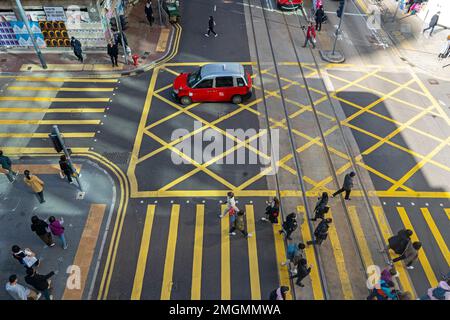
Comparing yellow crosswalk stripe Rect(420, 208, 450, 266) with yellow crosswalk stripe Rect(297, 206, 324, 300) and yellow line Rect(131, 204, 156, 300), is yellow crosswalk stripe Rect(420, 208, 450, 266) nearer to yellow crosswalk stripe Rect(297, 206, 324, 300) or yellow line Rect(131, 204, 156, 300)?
yellow crosswalk stripe Rect(297, 206, 324, 300)

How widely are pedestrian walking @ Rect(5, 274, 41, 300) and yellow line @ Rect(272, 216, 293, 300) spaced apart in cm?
828

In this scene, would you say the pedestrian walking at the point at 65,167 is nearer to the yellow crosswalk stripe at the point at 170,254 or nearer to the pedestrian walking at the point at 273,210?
the yellow crosswalk stripe at the point at 170,254

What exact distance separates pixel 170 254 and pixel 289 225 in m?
4.53

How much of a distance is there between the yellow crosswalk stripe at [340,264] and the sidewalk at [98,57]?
15.6m

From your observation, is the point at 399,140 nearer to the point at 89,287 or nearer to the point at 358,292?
the point at 358,292

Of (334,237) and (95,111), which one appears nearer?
(334,237)

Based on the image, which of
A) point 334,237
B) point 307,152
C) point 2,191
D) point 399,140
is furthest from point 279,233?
point 2,191

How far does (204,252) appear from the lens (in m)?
13.1

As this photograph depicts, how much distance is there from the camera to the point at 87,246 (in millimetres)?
13258

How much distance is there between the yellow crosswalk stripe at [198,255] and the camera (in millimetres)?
12055

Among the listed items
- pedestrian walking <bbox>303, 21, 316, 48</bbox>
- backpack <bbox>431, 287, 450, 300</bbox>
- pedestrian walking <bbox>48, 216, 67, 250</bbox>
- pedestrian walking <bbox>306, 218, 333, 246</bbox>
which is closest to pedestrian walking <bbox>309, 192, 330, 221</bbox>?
pedestrian walking <bbox>306, 218, 333, 246</bbox>

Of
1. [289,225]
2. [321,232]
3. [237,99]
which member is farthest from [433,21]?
[289,225]

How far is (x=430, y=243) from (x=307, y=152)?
6.34 metres

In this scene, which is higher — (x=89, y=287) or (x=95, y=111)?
(x=95, y=111)
